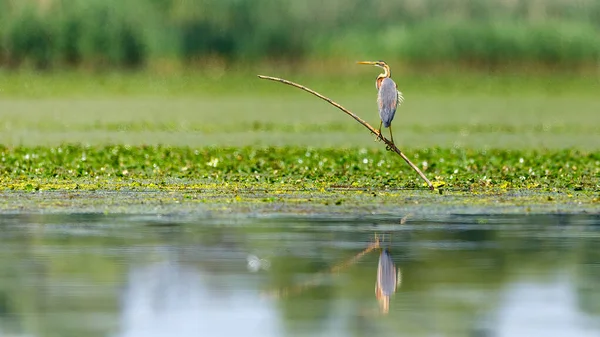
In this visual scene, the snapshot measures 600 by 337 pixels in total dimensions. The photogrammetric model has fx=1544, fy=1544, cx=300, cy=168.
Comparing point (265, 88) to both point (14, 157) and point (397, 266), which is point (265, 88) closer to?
point (14, 157)

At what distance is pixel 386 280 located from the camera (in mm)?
11055

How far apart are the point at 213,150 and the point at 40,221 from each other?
34.2ft

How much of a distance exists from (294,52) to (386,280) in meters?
49.5

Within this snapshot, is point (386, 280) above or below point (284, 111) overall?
below

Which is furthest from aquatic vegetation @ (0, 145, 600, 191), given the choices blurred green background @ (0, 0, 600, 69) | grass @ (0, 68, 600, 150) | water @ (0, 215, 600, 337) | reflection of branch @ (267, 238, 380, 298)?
blurred green background @ (0, 0, 600, 69)

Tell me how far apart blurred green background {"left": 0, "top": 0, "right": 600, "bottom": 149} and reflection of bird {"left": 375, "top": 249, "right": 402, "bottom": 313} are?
30312mm

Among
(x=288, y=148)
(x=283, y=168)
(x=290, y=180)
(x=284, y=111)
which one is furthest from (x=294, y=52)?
(x=290, y=180)

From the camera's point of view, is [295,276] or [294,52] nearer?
[295,276]

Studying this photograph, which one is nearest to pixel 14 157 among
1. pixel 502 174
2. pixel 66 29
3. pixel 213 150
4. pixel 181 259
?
pixel 213 150

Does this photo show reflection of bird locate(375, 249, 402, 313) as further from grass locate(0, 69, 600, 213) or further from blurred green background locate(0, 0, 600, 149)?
blurred green background locate(0, 0, 600, 149)

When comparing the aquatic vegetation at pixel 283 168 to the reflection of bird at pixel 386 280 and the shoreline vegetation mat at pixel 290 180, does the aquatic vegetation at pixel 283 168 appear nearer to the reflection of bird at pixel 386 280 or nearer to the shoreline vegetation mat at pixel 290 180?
the shoreline vegetation mat at pixel 290 180

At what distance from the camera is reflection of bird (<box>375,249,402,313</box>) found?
10281 millimetres

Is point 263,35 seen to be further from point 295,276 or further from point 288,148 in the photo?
point 295,276

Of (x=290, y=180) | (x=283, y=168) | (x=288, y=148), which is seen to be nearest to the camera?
(x=290, y=180)
